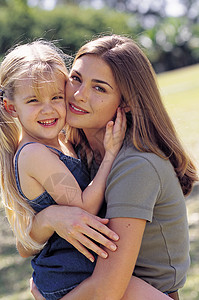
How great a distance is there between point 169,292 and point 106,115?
3.47 ft

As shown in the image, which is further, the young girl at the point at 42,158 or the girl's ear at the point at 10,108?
the girl's ear at the point at 10,108

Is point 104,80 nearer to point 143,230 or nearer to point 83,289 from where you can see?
point 143,230

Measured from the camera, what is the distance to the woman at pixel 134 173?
2.46 meters

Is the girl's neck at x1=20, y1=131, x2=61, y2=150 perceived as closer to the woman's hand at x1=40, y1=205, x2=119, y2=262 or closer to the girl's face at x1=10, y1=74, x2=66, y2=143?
the girl's face at x1=10, y1=74, x2=66, y2=143

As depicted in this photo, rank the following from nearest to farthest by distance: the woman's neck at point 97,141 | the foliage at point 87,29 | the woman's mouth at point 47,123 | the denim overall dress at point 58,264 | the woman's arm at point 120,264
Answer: the woman's arm at point 120,264 < the denim overall dress at point 58,264 < the woman's mouth at point 47,123 < the woman's neck at point 97,141 < the foliage at point 87,29

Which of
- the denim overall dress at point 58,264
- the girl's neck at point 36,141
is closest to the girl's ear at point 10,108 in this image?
the girl's neck at point 36,141

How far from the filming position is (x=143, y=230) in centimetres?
248

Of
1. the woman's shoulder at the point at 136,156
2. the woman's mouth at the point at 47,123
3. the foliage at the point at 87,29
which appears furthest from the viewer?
the foliage at the point at 87,29

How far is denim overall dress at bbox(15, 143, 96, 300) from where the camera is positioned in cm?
265

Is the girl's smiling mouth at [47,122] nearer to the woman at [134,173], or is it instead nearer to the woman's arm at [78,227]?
the woman at [134,173]

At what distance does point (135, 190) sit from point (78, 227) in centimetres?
35

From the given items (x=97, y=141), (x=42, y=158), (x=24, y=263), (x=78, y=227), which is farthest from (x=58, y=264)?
(x=24, y=263)

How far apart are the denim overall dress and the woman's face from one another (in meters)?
0.25

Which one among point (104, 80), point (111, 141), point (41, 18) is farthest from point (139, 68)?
point (41, 18)
